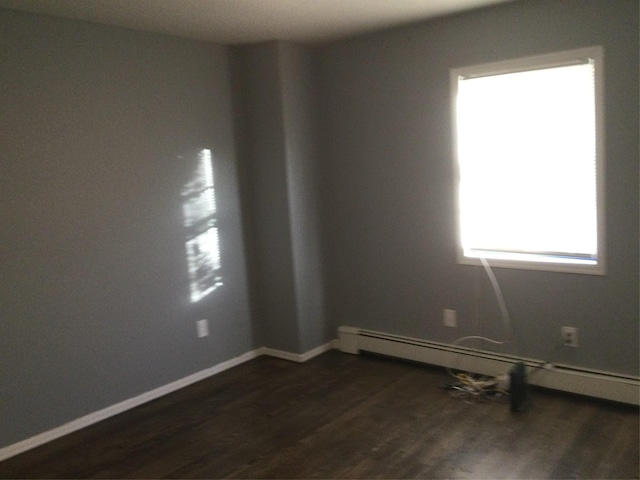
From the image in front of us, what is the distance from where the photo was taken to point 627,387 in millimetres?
3070

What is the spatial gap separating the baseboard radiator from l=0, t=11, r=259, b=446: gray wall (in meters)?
0.99

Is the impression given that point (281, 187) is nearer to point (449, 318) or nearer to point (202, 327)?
point (202, 327)

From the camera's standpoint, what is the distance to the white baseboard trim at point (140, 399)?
3.05 meters

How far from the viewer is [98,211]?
3312 millimetres

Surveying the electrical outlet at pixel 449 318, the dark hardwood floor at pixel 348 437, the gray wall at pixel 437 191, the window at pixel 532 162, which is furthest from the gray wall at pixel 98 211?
the window at pixel 532 162

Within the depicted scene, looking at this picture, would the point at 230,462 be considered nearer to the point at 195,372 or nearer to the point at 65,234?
the point at 195,372

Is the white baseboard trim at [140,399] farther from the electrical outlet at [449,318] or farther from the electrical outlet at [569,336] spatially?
the electrical outlet at [569,336]

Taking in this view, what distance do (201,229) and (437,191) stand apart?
1.55 meters

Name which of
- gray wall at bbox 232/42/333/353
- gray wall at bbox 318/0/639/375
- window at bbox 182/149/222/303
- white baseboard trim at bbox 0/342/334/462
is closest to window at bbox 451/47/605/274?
gray wall at bbox 318/0/639/375

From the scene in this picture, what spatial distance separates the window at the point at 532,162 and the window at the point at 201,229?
1611mm

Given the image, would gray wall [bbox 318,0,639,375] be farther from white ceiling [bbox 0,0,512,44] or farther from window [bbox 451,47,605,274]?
white ceiling [bbox 0,0,512,44]

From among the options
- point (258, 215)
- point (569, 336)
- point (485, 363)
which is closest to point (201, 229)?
point (258, 215)

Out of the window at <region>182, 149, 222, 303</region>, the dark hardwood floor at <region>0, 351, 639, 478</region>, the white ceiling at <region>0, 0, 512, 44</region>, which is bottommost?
the dark hardwood floor at <region>0, 351, 639, 478</region>

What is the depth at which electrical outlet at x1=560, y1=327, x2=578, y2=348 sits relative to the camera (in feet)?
10.8
